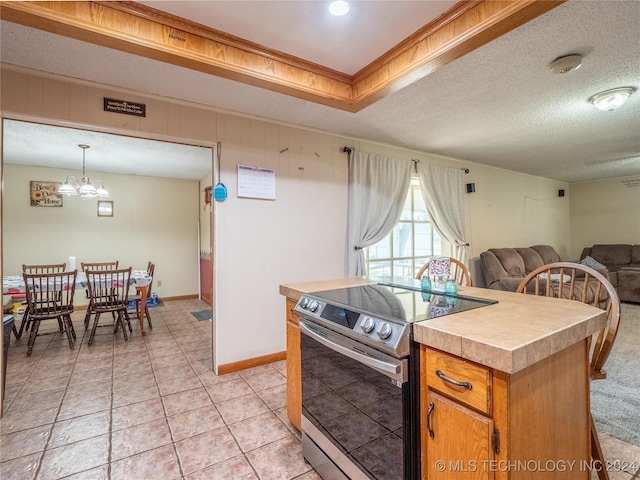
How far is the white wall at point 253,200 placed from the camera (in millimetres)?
2219

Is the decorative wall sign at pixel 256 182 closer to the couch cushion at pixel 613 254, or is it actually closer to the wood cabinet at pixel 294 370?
the wood cabinet at pixel 294 370

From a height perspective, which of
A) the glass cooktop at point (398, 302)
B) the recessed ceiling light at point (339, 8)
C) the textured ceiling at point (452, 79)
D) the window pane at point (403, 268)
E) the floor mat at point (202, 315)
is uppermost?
the recessed ceiling light at point (339, 8)

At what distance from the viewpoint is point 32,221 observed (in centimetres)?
475

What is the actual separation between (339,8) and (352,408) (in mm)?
1969

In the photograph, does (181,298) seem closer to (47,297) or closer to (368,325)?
(47,297)

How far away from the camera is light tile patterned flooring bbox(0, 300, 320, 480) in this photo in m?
1.61

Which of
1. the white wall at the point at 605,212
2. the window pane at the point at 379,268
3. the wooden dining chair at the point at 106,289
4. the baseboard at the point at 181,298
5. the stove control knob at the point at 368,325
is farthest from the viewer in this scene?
the white wall at the point at 605,212

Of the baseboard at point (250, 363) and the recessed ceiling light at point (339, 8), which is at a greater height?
the recessed ceiling light at point (339, 8)

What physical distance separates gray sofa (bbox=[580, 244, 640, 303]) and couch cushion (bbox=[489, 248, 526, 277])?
4.84ft

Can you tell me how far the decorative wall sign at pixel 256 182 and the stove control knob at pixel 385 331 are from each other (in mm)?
2070

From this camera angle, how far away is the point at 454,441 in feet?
3.23

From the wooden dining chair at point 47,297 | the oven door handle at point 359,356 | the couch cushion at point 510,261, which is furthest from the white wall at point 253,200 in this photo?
the couch cushion at point 510,261

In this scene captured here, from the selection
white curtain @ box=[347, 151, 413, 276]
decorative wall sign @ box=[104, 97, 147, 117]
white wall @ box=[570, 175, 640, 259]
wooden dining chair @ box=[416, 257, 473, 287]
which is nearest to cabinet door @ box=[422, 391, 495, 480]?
wooden dining chair @ box=[416, 257, 473, 287]

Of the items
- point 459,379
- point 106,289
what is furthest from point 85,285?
point 459,379
